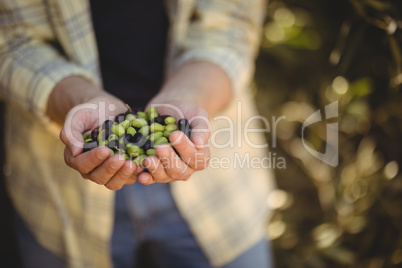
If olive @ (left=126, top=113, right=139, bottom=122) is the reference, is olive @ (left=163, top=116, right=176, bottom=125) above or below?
above

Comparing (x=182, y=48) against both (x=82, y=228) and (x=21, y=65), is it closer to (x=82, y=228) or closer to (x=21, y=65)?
(x=21, y=65)

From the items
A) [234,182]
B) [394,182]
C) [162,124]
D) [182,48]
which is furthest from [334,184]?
[162,124]

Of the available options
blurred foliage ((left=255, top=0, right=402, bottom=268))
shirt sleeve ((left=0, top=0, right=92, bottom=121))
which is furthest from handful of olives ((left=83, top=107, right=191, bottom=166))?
blurred foliage ((left=255, top=0, right=402, bottom=268))

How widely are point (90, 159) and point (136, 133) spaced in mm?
135

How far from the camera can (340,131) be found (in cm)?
148

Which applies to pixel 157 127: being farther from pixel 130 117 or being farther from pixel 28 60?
pixel 28 60

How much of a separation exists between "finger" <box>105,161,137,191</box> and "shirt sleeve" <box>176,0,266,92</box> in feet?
1.18

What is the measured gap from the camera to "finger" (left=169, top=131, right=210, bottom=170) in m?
0.58

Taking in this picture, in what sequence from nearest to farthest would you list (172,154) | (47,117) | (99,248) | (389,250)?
(172,154) < (47,117) < (99,248) < (389,250)

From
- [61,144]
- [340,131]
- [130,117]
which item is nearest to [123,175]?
[130,117]

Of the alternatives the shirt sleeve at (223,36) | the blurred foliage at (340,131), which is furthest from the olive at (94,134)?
the blurred foliage at (340,131)

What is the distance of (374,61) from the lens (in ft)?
3.91

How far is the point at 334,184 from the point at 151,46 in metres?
0.81

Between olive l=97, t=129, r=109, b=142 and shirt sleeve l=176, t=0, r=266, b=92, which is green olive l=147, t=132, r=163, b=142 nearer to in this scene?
olive l=97, t=129, r=109, b=142
